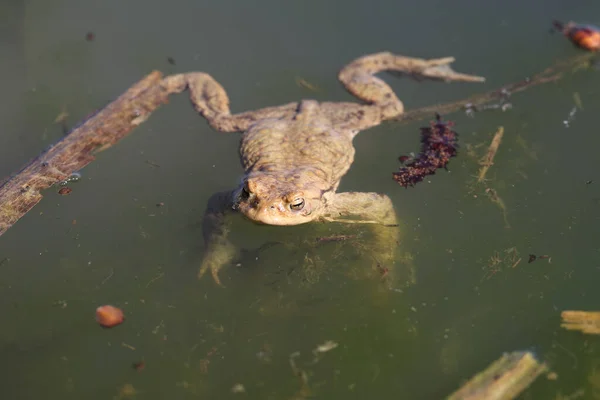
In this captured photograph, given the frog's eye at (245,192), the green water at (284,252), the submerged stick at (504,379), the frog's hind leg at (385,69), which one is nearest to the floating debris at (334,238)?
the green water at (284,252)

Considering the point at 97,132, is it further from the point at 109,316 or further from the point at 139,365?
the point at 139,365

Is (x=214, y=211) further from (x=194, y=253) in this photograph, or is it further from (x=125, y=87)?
(x=125, y=87)

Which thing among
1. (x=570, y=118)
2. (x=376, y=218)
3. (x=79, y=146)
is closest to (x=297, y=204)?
(x=376, y=218)

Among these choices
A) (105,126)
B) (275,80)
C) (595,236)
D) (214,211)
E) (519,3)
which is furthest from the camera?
(519,3)

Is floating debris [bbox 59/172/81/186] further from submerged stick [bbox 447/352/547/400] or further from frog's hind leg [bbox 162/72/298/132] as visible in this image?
submerged stick [bbox 447/352/547/400]

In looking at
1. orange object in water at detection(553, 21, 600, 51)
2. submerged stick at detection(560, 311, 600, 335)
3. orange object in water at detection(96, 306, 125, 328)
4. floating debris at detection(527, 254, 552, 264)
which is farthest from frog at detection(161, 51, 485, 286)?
orange object in water at detection(553, 21, 600, 51)

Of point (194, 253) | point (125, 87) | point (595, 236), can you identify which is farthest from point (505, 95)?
point (125, 87)

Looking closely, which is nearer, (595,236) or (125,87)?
(595,236)

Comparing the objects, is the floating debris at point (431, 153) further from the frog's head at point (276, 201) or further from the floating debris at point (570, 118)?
the floating debris at point (570, 118)
